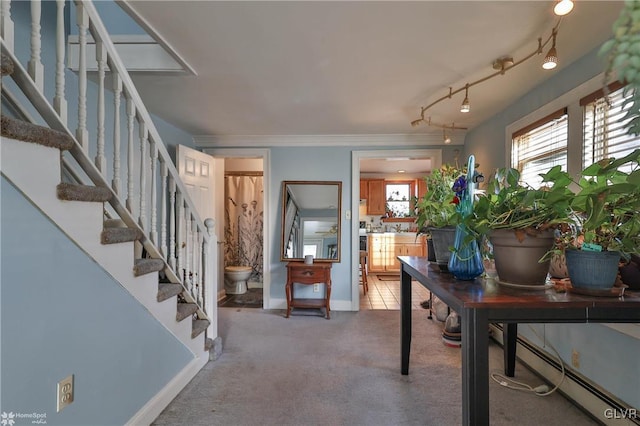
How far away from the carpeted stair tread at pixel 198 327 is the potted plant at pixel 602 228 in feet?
7.42

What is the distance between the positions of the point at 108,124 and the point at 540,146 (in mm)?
3434

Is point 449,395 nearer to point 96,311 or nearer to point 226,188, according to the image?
point 96,311

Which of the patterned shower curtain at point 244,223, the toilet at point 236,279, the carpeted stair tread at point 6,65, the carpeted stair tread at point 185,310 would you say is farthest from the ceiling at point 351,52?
the toilet at point 236,279

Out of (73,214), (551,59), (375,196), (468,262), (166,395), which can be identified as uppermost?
(551,59)

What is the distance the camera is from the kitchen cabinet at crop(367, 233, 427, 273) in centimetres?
633

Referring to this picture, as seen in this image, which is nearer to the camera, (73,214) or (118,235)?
(73,214)

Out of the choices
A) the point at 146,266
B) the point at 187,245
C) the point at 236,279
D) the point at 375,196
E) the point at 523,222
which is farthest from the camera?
the point at 375,196

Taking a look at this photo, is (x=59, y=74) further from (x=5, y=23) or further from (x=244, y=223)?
(x=244, y=223)

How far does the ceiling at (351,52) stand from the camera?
1536 mm

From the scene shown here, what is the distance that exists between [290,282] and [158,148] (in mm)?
2160

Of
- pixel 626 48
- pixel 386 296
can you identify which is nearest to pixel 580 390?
pixel 626 48

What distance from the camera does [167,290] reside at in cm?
193

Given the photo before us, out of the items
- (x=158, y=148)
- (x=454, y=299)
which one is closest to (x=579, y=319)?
(x=454, y=299)

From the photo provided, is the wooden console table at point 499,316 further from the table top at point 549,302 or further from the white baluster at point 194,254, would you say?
the white baluster at point 194,254
